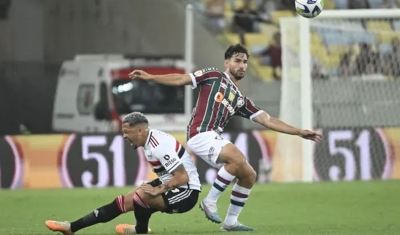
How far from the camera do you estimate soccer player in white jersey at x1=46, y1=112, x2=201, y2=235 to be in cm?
918

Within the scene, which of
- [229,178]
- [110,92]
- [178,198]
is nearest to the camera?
[178,198]

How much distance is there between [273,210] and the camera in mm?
12641

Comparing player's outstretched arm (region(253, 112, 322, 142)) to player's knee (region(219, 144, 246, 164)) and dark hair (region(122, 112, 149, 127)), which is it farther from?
dark hair (region(122, 112, 149, 127))

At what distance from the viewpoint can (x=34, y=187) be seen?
16297 millimetres

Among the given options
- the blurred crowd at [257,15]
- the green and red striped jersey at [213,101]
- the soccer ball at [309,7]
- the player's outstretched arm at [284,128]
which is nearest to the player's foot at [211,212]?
the green and red striped jersey at [213,101]

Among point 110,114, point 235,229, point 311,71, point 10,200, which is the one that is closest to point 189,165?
point 235,229

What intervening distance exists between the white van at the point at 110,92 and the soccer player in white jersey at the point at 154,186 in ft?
32.9

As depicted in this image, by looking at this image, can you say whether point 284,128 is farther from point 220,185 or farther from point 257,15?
point 257,15

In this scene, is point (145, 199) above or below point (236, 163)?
below

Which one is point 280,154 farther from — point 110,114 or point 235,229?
point 235,229

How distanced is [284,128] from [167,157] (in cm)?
151

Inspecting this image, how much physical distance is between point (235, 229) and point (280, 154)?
264 inches

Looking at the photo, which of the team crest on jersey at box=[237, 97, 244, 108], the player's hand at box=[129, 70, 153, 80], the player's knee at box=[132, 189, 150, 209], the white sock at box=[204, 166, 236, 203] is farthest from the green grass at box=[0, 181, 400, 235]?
the player's hand at box=[129, 70, 153, 80]

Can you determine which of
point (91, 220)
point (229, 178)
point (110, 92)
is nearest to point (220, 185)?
point (229, 178)
